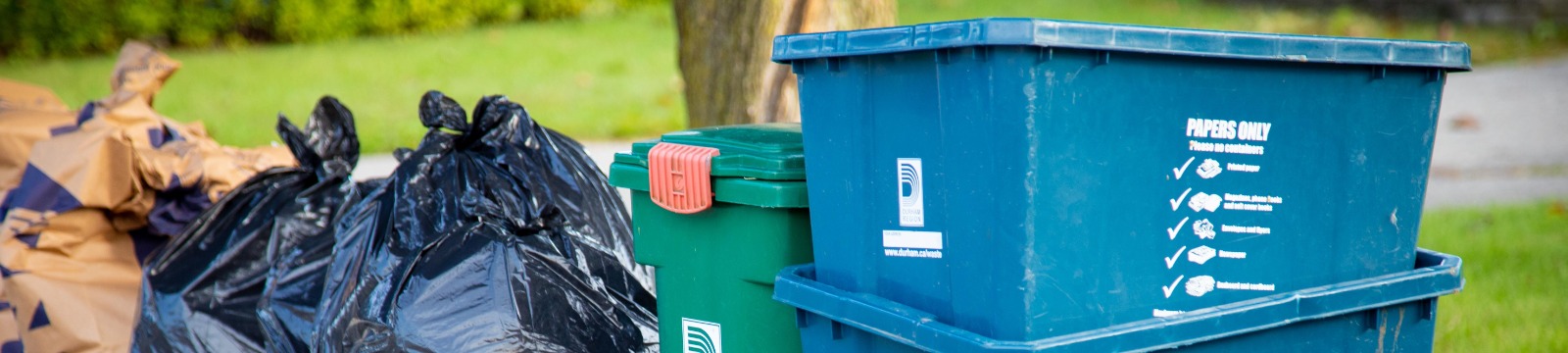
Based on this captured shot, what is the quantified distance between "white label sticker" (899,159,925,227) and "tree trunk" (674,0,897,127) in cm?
183

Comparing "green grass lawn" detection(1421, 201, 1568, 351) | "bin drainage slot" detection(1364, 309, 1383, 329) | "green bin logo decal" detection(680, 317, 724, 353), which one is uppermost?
"bin drainage slot" detection(1364, 309, 1383, 329)

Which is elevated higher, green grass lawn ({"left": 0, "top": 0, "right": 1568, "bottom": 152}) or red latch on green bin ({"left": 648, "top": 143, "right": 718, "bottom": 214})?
green grass lawn ({"left": 0, "top": 0, "right": 1568, "bottom": 152})

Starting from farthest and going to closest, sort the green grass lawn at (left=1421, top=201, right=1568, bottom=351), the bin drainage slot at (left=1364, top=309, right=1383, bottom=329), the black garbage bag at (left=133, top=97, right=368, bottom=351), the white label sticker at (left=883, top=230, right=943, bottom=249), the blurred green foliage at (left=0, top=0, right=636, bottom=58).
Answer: the blurred green foliage at (left=0, top=0, right=636, bottom=58) < the green grass lawn at (left=1421, top=201, right=1568, bottom=351) < the black garbage bag at (left=133, top=97, right=368, bottom=351) < the bin drainage slot at (left=1364, top=309, right=1383, bottom=329) < the white label sticker at (left=883, top=230, right=943, bottom=249)

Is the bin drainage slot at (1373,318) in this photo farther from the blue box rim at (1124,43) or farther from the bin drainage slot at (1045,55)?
the bin drainage slot at (1045,55)

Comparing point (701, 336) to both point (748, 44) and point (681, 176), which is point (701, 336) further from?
point (748, 44)

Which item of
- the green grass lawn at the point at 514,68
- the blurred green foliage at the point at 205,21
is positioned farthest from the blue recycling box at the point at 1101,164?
the blurred green foliage at the point at 205,21

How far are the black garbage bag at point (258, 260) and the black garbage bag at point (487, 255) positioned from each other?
0.22 m

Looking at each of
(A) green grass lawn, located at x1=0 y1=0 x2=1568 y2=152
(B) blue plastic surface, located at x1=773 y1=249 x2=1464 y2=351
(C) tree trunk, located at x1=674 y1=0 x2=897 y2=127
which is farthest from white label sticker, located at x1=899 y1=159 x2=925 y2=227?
(A) green grass lawn, located at x1=0 y1=0 x2=1568 y2=152

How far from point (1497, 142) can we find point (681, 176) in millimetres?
7966

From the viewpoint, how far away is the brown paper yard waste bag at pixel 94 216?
322 cm

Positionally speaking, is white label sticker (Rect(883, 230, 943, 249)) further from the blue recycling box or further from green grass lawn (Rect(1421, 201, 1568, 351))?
green grass lawn (Rect(1421, 201, 1568, 351))

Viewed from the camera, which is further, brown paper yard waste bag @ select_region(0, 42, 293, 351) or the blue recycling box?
brown paper yard waste bag @ select_region(0, 42, 293, 351)

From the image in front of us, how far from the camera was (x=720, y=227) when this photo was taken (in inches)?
96.7

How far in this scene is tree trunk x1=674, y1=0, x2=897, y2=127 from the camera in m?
3.90
